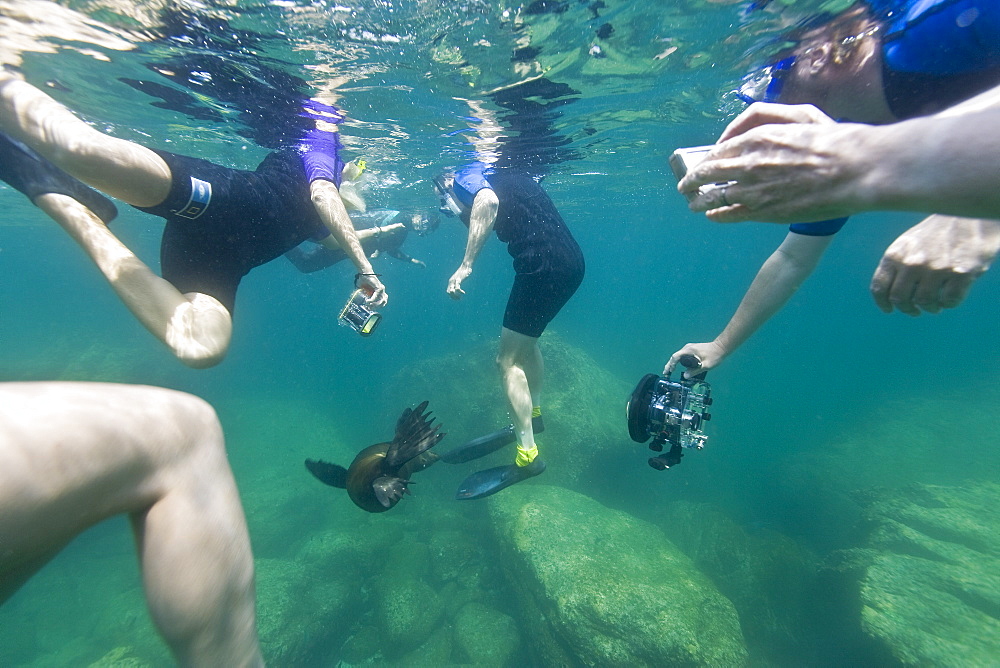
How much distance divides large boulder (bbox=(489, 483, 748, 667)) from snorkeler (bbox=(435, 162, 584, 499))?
2.28 m

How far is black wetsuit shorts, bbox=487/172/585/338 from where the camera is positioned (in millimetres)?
5395

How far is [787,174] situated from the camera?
51.9 inches

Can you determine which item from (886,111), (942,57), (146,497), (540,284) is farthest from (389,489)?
(942,57)

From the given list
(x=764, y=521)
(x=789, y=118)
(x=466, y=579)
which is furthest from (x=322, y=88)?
(x=764, y=521)

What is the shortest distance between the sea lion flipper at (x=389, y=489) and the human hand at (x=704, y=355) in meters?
2.65

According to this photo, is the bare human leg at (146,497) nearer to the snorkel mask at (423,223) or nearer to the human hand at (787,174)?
the human hand at (787,174)

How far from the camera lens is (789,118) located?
1.60 m

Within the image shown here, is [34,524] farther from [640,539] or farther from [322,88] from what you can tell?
[322,88]

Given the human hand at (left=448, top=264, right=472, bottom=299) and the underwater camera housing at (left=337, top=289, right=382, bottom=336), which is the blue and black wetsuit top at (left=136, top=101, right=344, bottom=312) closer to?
the underwater camera housing at (left=337, top=289, right=382, bottom=336)

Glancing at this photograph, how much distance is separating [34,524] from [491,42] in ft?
27.8

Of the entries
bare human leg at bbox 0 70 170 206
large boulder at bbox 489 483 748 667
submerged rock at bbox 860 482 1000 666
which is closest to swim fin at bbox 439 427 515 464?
large boulder at bbox 489 483 748 667

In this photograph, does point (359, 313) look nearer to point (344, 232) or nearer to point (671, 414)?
point (344, 232)

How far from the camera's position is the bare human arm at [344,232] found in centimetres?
446

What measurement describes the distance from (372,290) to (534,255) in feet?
6.94
